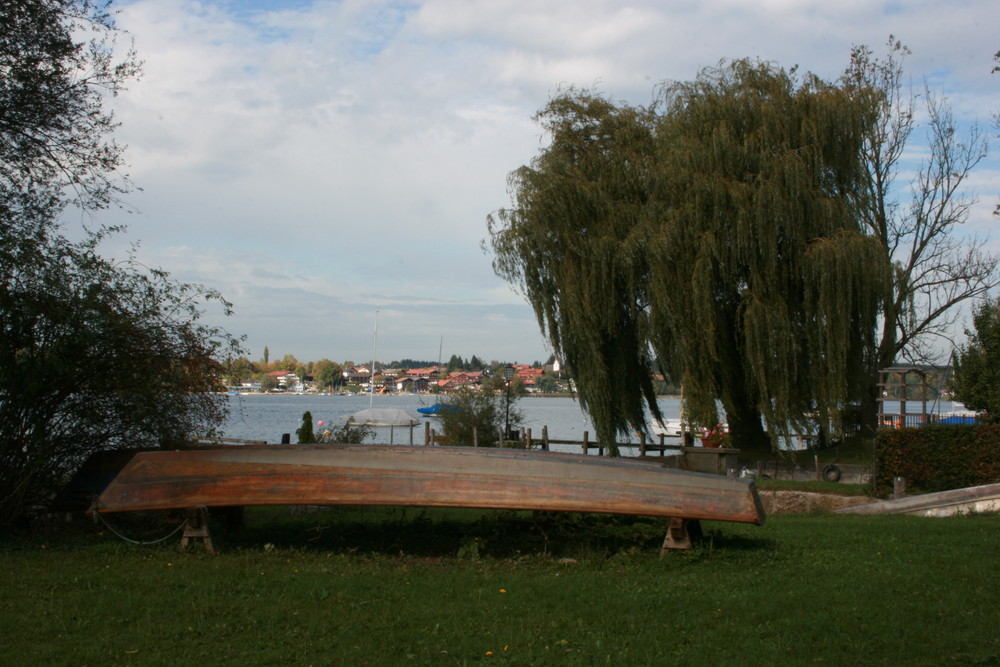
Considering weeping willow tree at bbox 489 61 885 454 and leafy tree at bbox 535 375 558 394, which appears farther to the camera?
leafy tree at bbox 535 375 558 394

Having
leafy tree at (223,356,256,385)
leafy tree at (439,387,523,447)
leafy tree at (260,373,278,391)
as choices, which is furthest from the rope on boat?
leafy tree at (260,373,278,391)

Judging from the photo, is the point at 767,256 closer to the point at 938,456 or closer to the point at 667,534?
the point at 938,456

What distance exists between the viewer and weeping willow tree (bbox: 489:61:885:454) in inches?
782

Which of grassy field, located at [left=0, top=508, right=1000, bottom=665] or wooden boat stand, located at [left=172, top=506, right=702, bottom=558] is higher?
wooden boat stand, located at [left=172, top=506, right=702, bottom=558]

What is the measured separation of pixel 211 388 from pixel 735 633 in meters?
7.51

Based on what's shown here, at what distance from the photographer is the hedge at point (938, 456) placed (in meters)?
14.9

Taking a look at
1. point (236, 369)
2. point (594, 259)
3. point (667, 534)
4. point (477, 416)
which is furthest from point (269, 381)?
point (667, 534)

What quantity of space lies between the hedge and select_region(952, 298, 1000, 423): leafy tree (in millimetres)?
8467

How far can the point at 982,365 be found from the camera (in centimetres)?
2681

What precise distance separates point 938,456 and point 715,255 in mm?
7038

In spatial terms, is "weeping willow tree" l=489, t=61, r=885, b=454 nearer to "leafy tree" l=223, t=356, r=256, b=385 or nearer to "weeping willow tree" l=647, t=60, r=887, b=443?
"weeping willow tree" l=647, t=60, r=887, b=443

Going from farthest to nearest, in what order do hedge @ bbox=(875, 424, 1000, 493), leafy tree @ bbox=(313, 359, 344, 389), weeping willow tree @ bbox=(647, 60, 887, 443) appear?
leafy tree @ bbox=(313, 359, 344, 389), weeping willow tree @ bbox=(647, 60, 887, 443), hedge @ bbox=(875, 424, 1000, 493)

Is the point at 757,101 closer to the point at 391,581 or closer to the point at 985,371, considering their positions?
the point at 985,371

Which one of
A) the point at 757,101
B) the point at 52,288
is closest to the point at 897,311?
the point at 757,101
